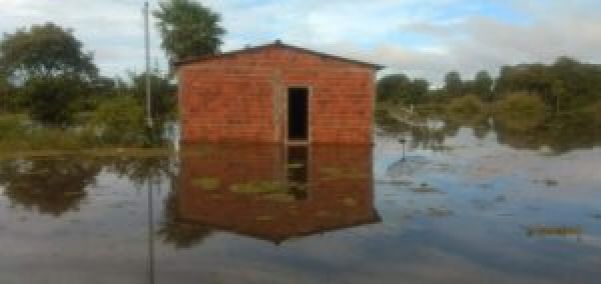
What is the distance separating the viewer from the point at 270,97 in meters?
24.5

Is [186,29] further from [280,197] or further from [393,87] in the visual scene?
[393,87]

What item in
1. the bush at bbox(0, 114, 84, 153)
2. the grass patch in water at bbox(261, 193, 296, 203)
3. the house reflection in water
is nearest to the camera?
the house reflection in water

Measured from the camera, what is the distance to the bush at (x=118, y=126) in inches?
944

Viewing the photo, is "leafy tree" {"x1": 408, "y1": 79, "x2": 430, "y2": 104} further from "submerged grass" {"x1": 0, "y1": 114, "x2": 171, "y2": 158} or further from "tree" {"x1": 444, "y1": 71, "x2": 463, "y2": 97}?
"submerged grass" {"x1": 0, "y1": 114, "x2": 171, "y2": 158}

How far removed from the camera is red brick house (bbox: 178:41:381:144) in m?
24.4

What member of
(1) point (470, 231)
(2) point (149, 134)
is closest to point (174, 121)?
(2) point (149, 134)

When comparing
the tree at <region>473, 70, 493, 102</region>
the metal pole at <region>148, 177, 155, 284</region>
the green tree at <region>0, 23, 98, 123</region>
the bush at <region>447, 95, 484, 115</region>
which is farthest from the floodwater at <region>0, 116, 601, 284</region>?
the tree at <region>473, 70, 493, 102</region>

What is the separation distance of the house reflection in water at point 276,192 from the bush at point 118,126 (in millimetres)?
3643

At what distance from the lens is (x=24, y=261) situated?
8.31 meters

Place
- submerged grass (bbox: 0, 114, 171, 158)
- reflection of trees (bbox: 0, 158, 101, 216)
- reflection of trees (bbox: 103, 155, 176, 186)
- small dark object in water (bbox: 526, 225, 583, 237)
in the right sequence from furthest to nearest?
submerged grass (bbox: 0, 114, 171, 158) < reflection of trees (bbox: 103, 155, 176, 186) < reflection of trees (bbox: 0, 158, 101, 216) < small dark object in water (bbox: 526, 225, 583, 237)

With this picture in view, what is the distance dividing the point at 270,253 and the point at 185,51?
4610 cm

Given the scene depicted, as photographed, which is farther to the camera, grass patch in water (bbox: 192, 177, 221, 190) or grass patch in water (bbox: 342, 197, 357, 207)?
grass patch in water (bbox: 192, 177, 221, 190)

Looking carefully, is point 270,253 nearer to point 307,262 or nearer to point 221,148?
point 307,262

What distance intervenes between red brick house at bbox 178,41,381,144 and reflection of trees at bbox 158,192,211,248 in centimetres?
1306
